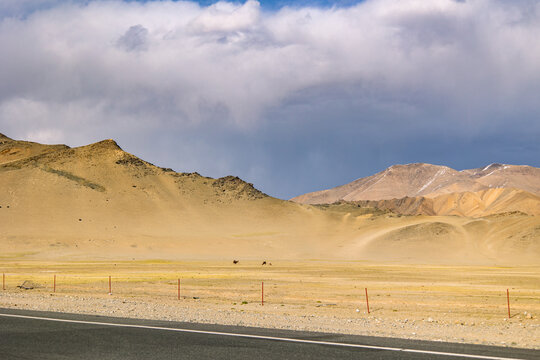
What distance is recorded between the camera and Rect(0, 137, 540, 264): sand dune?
118812 mm

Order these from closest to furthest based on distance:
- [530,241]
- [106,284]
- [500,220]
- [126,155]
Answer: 1. [106,284]
2. [530,241]
3. [500,220]
4. [126,155]

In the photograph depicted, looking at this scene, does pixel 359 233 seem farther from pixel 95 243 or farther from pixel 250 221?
pixel 95 243

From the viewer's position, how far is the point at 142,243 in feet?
401

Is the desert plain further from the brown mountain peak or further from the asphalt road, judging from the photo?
the asphalt road

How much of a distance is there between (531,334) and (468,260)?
325 feet

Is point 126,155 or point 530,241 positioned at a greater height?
point 126,155

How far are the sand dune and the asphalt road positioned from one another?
89851 mm

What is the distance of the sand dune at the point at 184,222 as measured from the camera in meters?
119

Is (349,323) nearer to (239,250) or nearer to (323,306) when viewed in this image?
(323,306)

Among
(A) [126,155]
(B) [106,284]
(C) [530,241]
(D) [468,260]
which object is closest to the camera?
(B) [106,284]

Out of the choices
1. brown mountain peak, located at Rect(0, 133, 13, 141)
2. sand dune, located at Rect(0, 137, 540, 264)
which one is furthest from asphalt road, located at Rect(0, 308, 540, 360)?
brown mountain peak, located at Rect(0, 133, 13, 141)

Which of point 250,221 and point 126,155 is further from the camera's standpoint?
point 126,155

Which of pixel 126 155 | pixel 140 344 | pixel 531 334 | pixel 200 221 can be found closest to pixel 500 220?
pixel 200 221

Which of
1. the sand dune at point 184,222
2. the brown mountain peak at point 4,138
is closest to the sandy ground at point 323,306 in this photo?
the sand dune at point 184,222
